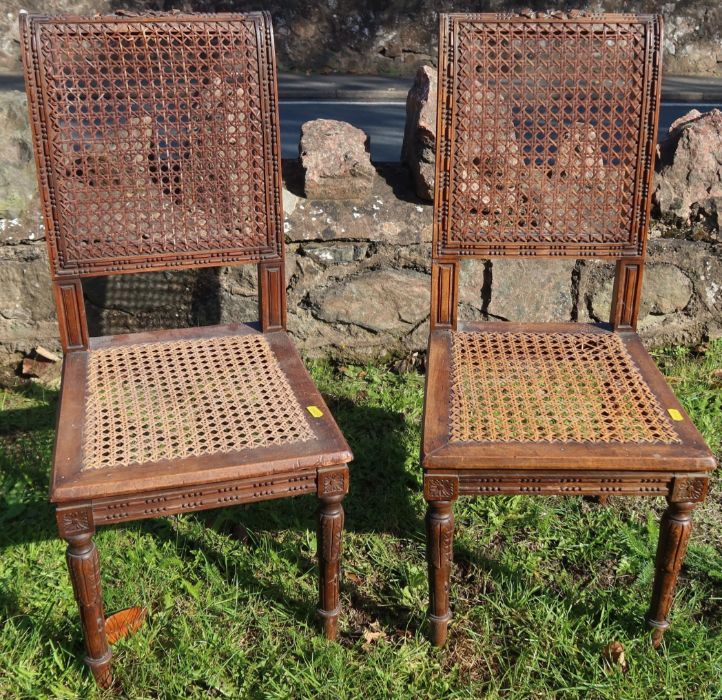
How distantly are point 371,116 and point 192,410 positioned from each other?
708 cm

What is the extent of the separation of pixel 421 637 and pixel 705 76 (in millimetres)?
10520

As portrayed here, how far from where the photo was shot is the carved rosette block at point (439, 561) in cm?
204

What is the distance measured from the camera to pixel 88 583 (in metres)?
1.95

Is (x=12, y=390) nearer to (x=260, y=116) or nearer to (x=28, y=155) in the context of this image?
(x=28, y=155)

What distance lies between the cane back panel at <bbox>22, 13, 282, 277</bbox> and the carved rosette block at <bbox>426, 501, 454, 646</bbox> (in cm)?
91

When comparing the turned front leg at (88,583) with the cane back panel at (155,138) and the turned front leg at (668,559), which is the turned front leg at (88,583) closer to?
the cane back panel at (155,138)

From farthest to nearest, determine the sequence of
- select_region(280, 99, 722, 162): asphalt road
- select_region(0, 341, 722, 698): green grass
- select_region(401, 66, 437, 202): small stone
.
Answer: select_region(280, 99, 722, 162): asphalt road, select_region(401, 66, 437, 202): small stone, select_region(0, 341, 722, 698): green grass

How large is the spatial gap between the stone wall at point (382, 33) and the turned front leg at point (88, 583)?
32.6 ft

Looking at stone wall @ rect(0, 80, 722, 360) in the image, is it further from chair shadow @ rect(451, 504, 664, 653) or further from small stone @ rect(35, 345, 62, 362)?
chair shadow @ rect(451, 504, 664, 653)

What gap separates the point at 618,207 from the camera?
2428 millimetres

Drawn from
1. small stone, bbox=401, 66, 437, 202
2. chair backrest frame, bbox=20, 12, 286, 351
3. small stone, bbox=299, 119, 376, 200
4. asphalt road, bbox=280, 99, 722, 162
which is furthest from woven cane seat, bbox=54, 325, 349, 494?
asphalt road, bbox=280, 99, 722, 162

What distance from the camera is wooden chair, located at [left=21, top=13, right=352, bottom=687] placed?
197 cm

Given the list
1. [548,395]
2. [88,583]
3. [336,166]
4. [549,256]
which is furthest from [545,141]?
[88,583]

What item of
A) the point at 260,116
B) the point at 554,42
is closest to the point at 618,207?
the point at 554,42
